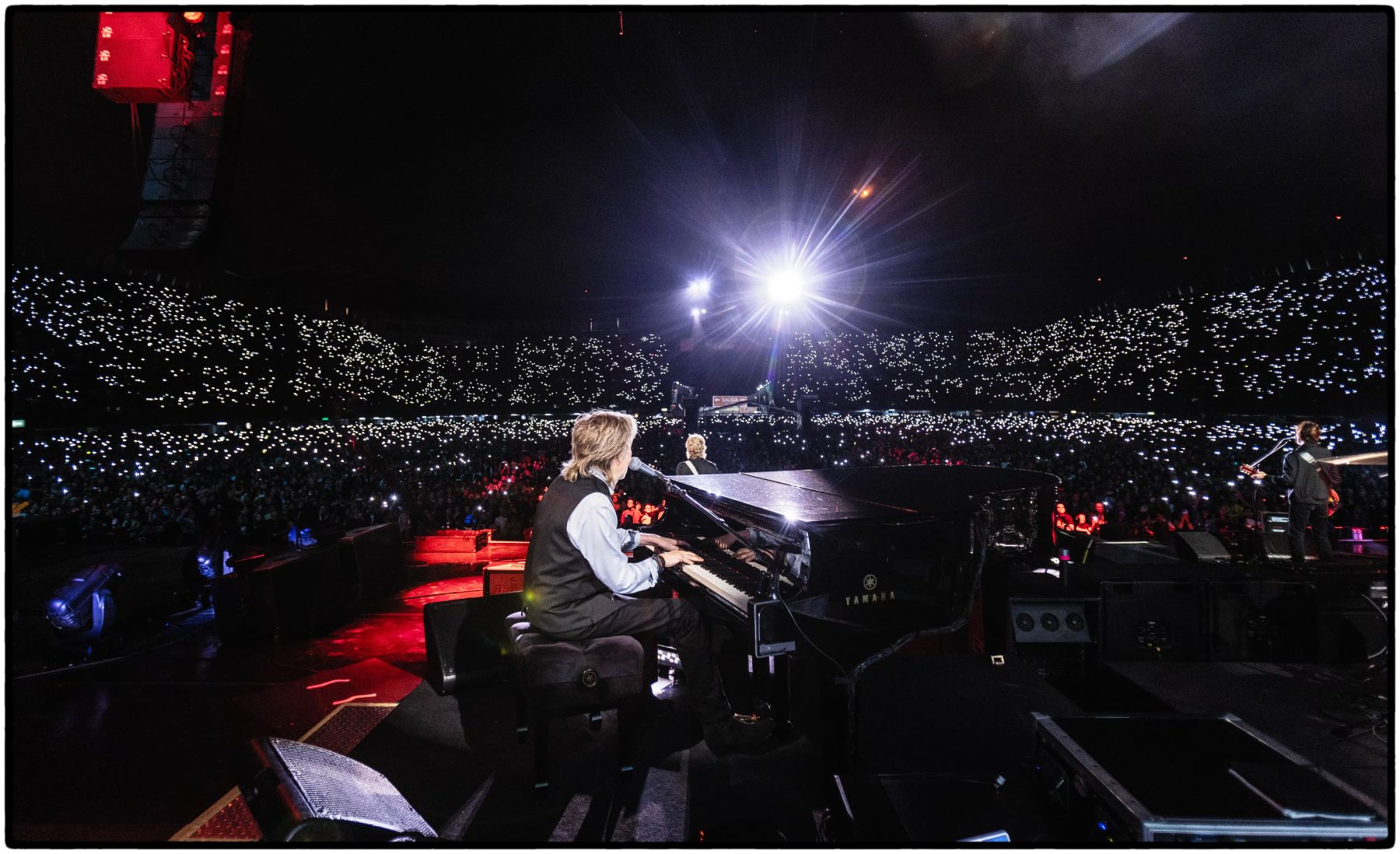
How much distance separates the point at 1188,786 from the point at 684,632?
6.60 feet

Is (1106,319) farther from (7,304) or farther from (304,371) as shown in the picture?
(304,371)

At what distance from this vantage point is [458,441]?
93.9 ft

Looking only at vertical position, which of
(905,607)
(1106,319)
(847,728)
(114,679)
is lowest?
(114,679)

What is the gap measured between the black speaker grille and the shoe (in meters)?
1.51

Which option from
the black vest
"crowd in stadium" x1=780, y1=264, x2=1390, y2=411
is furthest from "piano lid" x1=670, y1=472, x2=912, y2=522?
"crowd in stadium" x1=780, y1=264, x2=1390, y2=411

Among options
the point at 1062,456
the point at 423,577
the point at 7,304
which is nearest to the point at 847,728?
the point at 7,304

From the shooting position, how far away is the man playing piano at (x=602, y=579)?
2562mm

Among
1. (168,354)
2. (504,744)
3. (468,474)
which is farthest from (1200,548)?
(168,354)

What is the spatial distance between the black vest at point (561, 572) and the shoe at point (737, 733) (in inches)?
36.4

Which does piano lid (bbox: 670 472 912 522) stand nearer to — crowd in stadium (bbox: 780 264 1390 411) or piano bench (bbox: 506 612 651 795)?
piano bench (bbox: 506 612 651 795)

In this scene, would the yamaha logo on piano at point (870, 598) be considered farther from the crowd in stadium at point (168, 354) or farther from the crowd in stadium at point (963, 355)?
the crowd in stadium at point (168, 354)

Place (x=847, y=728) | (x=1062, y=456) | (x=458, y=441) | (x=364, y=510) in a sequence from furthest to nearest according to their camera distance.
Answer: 1. (x=458, y=441)
2. (x=1062, y=456)
3. (x=364, y=510)
4. (x=847, y=728)

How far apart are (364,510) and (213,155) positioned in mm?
6367

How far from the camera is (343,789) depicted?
4.95 feet
